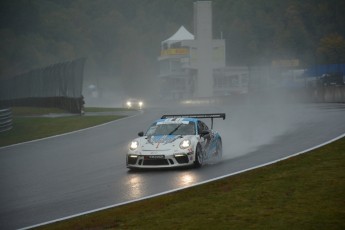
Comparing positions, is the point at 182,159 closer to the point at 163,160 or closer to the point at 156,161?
the point at 163,160

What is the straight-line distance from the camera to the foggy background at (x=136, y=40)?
139 m

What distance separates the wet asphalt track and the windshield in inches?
44.7

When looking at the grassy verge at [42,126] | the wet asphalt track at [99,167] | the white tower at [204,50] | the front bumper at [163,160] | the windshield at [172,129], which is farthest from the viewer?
the white tower at [204,50]

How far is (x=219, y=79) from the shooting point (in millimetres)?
111062

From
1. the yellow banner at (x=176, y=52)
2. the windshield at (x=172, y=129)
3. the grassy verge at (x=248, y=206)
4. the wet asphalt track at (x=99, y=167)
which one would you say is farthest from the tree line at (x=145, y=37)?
the grassy verge at (x=248, y=206)

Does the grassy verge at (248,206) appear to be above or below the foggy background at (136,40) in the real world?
below

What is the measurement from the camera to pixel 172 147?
52.5ft

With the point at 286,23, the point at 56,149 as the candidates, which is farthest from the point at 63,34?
the point at 56,149

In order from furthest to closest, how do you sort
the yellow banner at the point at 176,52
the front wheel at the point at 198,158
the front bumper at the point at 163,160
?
the yellow banner at the point at 176,52, the front wheel at the point at 198,158, the front bumper at the point at 163,160

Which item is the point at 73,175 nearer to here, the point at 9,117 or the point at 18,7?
the point at 9,117

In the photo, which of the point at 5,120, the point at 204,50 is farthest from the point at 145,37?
the point at 5,120

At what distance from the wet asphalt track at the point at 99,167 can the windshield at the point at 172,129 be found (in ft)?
3.73

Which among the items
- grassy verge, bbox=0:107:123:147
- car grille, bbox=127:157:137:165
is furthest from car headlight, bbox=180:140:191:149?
grassy verge, bbox=0:107:123:147

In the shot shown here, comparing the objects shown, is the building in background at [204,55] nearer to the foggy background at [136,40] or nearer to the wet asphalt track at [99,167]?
the foggy background at [136,40]
